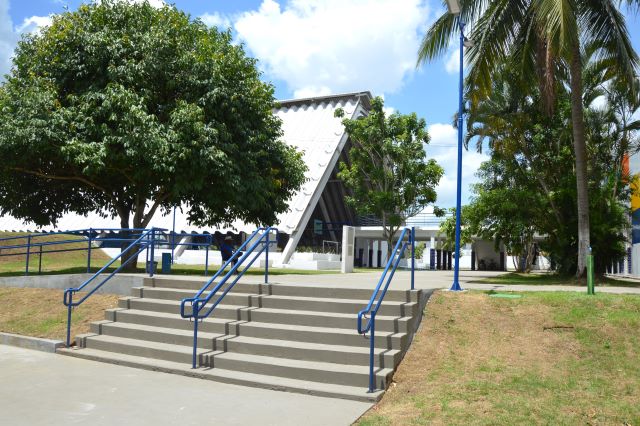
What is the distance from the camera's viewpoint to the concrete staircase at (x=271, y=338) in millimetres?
7105

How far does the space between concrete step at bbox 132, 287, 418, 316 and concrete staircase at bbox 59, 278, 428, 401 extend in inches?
0.6

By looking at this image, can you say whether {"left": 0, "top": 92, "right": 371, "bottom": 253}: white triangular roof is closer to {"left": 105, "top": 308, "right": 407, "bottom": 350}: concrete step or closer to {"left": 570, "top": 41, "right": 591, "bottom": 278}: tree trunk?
{"left": 570, "top": 41, "right": 591, "bottom": 278}: tree trunk

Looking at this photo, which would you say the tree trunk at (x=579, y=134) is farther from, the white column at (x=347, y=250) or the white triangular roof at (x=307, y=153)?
the white triangular roof at (x=307, y=153)

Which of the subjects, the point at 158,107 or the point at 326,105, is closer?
the point at 158,107

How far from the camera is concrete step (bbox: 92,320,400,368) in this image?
7.25 meters

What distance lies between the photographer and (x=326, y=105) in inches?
1736

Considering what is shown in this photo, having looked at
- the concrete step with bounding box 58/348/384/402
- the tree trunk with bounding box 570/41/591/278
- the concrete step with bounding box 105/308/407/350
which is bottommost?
the concrete step with bounding box 58/348/384/402

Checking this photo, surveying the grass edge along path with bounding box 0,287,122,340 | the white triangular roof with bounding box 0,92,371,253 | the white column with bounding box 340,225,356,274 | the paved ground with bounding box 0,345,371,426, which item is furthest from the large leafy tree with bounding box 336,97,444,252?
the paved ground with bounding box 0,345,371,426

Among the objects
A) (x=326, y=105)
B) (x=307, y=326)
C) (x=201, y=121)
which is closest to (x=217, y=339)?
(x=307, y=326)

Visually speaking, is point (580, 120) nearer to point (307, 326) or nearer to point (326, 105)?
point (307, 326)

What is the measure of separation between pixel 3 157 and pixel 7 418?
1106cm

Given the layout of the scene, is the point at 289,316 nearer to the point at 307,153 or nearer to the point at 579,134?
the point at 579,134

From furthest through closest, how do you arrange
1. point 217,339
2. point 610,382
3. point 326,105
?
point 326,105 → point 217,339 → point 610,382

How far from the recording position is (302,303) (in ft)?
29.0
